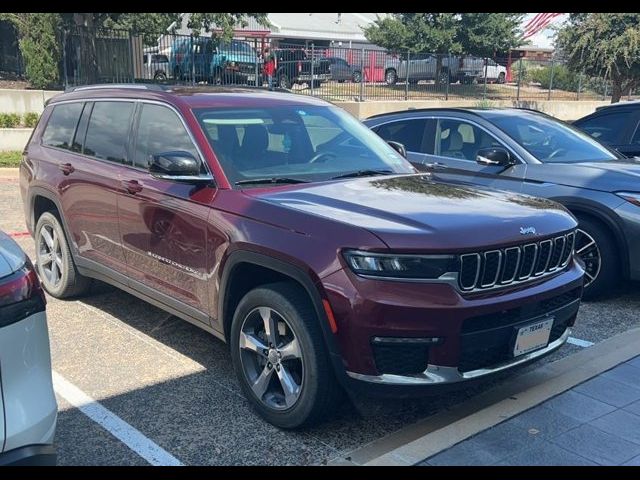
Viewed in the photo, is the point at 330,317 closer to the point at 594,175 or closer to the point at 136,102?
the point at 136,102

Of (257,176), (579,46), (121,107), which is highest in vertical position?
(579,46)

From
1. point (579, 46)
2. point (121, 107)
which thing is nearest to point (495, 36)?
point (579, 46)

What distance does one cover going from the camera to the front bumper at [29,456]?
241 centimetres

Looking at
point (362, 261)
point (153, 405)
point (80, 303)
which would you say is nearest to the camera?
point (362, 261)

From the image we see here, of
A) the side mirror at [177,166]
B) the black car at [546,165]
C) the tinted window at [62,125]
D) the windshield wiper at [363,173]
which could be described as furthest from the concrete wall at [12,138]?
the windshield wiper at [363,173]

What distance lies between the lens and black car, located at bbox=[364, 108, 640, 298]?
5.89 meters

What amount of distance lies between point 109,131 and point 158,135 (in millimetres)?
737

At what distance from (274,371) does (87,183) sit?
8.07 ft

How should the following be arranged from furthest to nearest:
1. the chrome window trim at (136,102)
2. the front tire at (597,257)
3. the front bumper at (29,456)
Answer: the front tire at (597,257)
the chrome window trim at (136,102)
the front bumper at (29,456)

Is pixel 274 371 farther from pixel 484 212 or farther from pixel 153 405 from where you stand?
pixel 484 212

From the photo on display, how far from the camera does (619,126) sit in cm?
855

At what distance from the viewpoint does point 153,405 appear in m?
4.05

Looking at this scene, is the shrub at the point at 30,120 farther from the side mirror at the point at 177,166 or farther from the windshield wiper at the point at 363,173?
the windshield wiper at the point at 363,173

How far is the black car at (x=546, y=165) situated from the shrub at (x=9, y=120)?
421 inches
